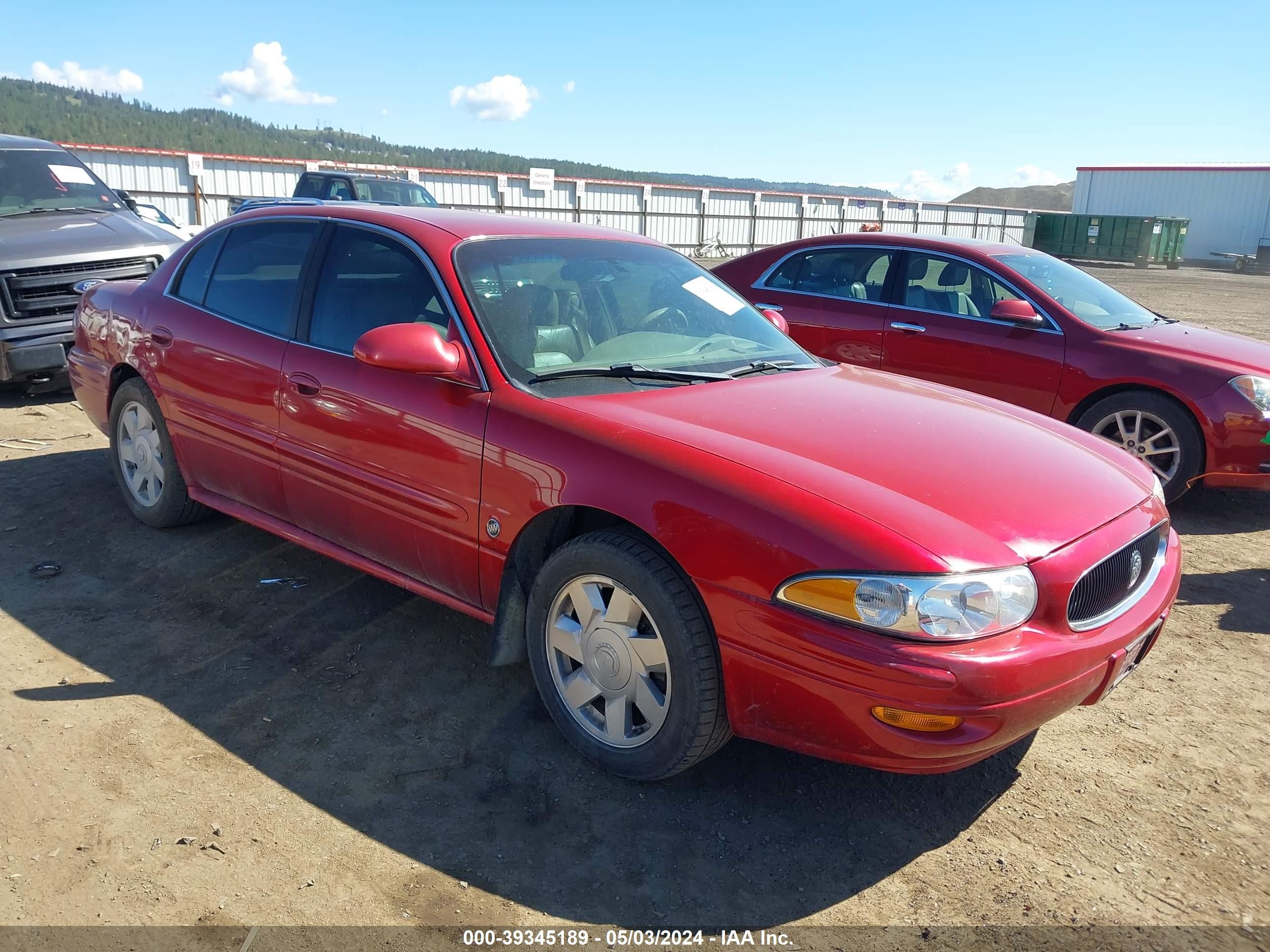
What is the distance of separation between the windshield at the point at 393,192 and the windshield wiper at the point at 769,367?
12.9 meters

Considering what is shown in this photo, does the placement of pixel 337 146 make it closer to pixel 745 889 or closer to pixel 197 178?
pixel 197 178

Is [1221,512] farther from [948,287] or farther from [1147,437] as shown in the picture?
[948,287]

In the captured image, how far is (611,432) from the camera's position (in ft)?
9.59

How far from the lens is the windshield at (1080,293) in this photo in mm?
6340

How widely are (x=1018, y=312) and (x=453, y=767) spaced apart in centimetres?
481

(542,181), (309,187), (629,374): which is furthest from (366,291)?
(542,181)

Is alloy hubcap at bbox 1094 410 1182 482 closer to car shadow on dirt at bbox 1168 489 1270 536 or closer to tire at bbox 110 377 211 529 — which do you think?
car shadow on dirt at bbox 1168 489 1270 536

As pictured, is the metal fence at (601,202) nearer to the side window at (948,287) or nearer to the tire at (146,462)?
the side window at (948,287)

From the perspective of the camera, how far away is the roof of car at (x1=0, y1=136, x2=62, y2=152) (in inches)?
338

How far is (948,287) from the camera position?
6.67m

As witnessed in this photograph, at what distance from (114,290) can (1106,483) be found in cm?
481

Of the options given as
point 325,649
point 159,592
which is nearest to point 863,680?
point 325,649

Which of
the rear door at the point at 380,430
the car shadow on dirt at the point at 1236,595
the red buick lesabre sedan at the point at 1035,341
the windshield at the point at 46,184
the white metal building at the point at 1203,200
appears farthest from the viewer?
the white metal building at the point at 1203,200

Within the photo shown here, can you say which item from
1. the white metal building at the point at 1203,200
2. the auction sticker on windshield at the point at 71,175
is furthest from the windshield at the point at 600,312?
the white metal building at the point at 1203,200
